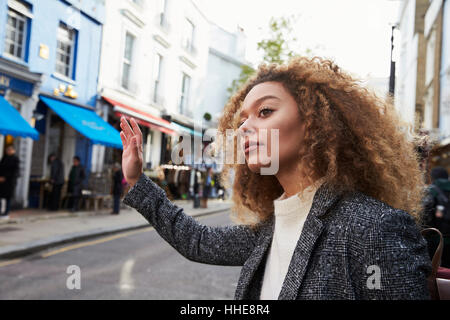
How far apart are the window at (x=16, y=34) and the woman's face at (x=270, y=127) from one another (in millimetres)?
647

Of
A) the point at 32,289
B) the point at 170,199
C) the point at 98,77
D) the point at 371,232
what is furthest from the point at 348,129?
the point at 32,289

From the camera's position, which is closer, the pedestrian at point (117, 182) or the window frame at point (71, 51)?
the window frame at point (71, 51)

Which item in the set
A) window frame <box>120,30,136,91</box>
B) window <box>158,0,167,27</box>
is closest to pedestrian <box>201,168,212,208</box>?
window frame <box>120,30,136,91</box>

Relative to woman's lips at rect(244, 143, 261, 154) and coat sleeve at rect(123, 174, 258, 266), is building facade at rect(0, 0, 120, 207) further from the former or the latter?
woman's lips at rect(244, 143, 261, 154)

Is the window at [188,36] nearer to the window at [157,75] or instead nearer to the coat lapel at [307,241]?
the window at [157,75]

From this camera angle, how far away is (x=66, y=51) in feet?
4.00

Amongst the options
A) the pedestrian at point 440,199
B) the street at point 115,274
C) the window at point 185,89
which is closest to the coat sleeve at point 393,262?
the window at point 185,89

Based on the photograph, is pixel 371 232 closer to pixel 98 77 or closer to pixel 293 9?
pixel 293 9

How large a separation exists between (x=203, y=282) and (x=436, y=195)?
308 cm

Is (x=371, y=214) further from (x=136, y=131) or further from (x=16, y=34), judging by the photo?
(x=16, y=34)

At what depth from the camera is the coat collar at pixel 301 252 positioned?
35.5 inches

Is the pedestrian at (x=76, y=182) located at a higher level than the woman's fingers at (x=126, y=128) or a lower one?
lower

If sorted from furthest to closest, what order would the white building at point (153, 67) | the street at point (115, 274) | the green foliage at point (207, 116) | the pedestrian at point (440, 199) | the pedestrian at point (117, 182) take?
the pedestrian at point (440, 199), the street at point (115, 274), the green foliage at point (207, 116), the pedestrian at point (117, 182), the white building at point (153, 67)

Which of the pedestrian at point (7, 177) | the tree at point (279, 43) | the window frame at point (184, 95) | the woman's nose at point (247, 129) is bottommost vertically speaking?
the pedestrian at point (7, 177)
